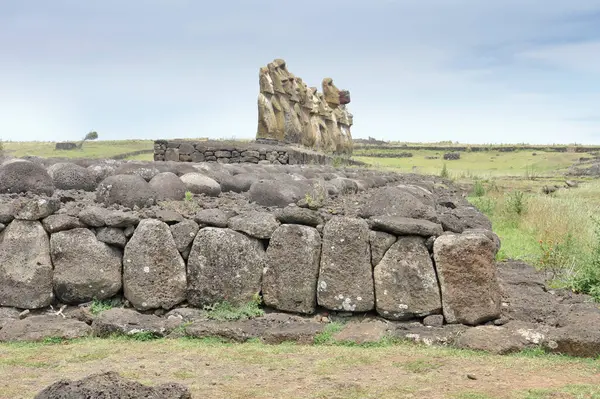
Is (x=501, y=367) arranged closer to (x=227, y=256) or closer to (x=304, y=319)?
(x=304, y=319)

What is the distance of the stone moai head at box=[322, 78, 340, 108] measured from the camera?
140 feet

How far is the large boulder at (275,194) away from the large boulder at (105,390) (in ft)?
15.0

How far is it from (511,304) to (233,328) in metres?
3.30

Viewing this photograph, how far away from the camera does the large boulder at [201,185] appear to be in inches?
352

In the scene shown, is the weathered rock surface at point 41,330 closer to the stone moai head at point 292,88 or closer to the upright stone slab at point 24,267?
the upright stone slab at point 24,267

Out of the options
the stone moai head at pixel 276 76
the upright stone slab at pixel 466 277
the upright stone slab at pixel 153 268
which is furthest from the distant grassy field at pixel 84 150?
the upright stone slab at pixel 466 277

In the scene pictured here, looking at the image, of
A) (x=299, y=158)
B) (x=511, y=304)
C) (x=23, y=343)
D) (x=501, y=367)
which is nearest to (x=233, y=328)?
(x=23, y=343)

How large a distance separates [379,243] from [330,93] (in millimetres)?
36353

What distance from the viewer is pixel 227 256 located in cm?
736

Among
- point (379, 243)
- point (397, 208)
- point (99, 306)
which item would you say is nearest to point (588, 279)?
point (397, 208)

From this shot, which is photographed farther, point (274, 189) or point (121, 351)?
point (274, 189)

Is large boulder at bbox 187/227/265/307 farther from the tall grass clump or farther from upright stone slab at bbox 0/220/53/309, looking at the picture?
the tall grass clump

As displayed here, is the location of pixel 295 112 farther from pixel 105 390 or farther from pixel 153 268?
pixel 105 390

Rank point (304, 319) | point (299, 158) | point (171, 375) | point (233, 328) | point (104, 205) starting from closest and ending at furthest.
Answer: point (171, 375)
point (233, 328)
point (304, 319)
point (104, 205)
point (299, 158)
